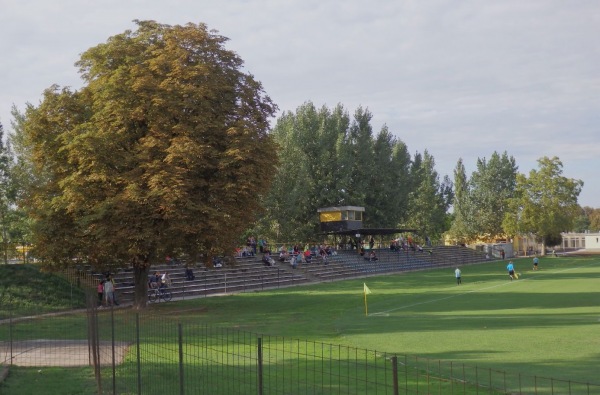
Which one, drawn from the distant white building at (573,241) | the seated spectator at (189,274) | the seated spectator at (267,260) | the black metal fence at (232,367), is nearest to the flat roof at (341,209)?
the seated spectator at (267,260)

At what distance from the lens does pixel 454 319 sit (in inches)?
1110

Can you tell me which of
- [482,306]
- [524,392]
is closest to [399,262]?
[482,306]

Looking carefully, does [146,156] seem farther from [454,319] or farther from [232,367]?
[232,367]

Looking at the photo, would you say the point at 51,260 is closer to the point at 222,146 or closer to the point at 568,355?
the point at 222,146

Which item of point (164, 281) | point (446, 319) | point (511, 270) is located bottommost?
point (511, 270)

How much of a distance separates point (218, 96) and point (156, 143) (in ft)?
14.9

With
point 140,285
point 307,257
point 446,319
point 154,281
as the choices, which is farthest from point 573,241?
point 446,319

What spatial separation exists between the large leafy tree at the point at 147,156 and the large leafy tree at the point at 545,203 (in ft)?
228

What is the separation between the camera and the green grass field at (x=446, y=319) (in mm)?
18797

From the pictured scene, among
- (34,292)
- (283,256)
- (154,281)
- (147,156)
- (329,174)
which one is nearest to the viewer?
(147,156)

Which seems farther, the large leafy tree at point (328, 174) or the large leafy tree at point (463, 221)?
the large leafy tree at point (463, 221)

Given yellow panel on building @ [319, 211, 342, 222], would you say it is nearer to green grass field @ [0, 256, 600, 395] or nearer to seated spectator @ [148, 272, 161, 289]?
green grass field @ [0, 256, 600, 395]

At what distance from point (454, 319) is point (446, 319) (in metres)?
0.34

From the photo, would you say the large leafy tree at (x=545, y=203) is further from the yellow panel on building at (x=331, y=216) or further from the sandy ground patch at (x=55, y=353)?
the sandy ground patch at (x=55, y=353)
